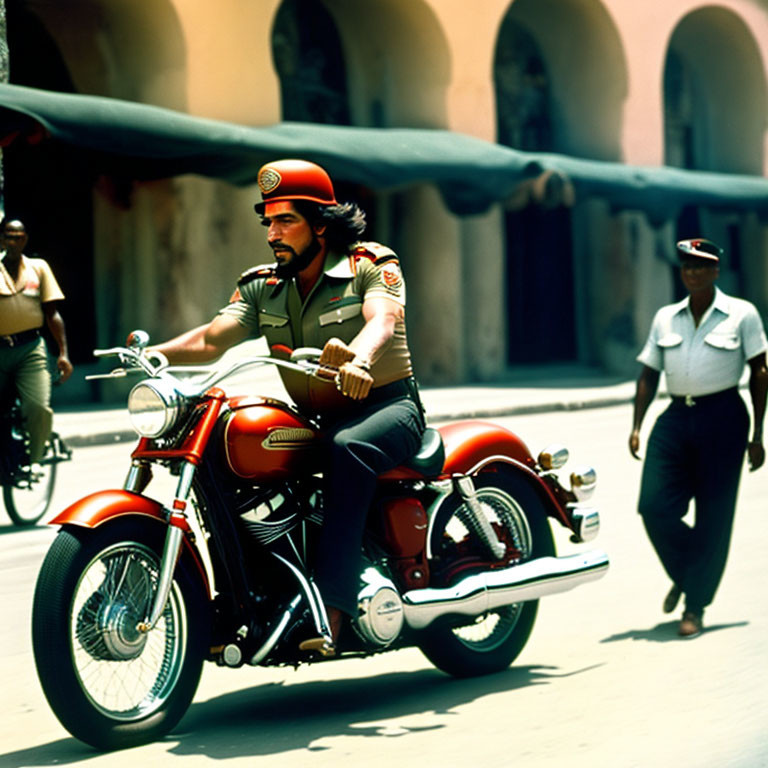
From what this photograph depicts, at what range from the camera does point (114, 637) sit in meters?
4.85

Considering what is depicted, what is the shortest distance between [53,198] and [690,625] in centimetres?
1374

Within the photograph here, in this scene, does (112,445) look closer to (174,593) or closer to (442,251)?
(442,251)

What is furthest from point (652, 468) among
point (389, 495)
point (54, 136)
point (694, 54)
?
point (694, 54)

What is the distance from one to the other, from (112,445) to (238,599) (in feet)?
33.3

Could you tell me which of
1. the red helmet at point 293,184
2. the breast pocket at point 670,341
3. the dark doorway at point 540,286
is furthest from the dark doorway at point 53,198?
the red helmet at point 293,184

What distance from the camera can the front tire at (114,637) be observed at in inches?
186

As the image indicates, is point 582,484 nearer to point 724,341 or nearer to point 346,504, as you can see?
point 724,341

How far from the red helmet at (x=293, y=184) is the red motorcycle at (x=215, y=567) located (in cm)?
60

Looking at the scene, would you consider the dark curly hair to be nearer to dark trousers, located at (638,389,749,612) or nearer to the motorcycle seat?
the motorcycle seat

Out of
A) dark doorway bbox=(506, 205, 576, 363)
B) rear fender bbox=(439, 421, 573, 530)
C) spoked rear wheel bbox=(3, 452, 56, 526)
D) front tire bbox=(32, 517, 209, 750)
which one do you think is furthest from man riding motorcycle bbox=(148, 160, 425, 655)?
dark doorway bbox=(506, 205, 576, 363)

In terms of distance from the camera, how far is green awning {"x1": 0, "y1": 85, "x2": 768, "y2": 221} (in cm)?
1595

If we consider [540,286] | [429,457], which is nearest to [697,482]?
[429,457]

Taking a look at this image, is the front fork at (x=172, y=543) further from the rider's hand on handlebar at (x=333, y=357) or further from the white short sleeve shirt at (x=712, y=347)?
the white short sleeve shirt at (x=712, y=347)

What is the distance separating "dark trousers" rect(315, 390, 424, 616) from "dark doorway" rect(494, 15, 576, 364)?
21.1 metres
